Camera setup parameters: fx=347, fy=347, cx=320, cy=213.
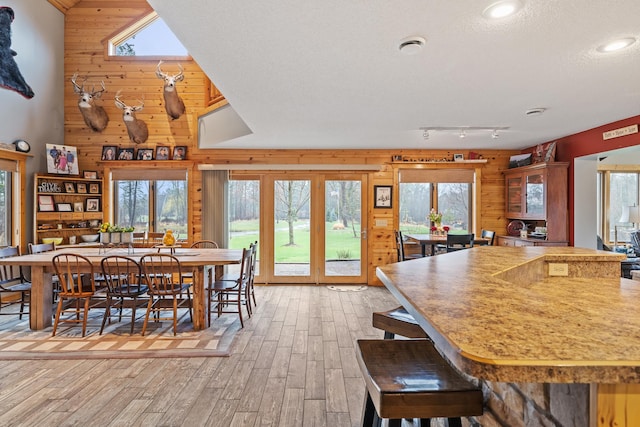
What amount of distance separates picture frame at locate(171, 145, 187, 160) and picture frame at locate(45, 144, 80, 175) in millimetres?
1628

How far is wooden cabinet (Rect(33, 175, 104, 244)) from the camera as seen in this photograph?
554 centimetres

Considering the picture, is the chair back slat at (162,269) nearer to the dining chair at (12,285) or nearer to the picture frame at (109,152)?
the dining chair at (12,285)

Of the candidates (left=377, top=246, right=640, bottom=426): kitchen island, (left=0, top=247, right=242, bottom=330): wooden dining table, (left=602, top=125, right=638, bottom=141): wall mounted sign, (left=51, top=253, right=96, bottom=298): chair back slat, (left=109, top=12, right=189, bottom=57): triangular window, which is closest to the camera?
(left=377, top=246, right=640, bottom=426): kitchen island

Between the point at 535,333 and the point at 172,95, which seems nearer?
the point at 535,333

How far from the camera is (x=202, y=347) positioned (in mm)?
3412

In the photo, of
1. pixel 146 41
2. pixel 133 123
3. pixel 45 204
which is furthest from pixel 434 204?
pixel 45 204

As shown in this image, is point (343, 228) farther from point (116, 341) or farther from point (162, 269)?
point (116, 341)

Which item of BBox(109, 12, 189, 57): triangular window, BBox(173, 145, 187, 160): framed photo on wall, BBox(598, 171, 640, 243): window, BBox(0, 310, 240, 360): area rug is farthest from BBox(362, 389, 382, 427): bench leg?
BBox(598, 171, 640, 243): window

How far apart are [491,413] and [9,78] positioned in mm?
7095

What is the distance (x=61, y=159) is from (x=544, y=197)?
778 cm

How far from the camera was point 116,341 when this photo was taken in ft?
11.8

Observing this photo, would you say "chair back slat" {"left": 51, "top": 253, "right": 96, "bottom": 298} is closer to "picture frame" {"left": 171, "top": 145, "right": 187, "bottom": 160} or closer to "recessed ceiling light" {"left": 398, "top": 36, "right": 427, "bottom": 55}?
"picture frame" {"left": 171, "top": 145, "right": 187, "bottom": 160}

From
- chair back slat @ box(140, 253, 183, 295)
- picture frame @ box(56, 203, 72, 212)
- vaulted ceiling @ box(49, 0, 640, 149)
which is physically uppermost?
vaulted ceiling @ box(49, 0, 640, 149)

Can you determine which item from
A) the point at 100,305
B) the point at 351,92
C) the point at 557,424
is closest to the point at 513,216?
the point at 351,92
